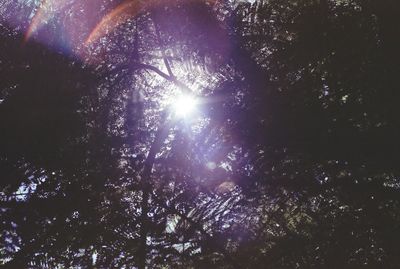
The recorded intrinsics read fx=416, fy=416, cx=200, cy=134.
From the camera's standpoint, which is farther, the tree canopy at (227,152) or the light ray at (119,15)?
the light ray at (119,15)

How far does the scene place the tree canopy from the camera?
3816 millimetres

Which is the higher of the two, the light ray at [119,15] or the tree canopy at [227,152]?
the light ray at [119,15]

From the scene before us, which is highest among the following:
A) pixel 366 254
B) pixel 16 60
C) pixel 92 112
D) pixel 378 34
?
pixel 16 60

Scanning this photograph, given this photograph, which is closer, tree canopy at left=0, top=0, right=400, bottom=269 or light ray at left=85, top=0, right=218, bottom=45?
tree canopy at left=0, top=0, right=400, bottom=269

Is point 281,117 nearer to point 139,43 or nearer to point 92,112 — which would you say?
point 92,112

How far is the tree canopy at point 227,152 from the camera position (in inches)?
150

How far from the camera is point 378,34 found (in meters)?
3.77

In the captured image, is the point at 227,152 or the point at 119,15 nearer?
the point at 227,152

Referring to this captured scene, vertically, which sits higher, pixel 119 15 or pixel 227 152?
pixel 119 15

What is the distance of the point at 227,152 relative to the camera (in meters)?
4.18

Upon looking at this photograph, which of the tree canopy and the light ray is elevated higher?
the light ray

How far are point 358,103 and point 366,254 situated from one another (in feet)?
4.53

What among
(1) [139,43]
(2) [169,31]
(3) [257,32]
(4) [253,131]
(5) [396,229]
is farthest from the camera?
(1) [139,43]

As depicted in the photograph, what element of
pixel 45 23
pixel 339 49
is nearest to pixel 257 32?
pixel 339 49
